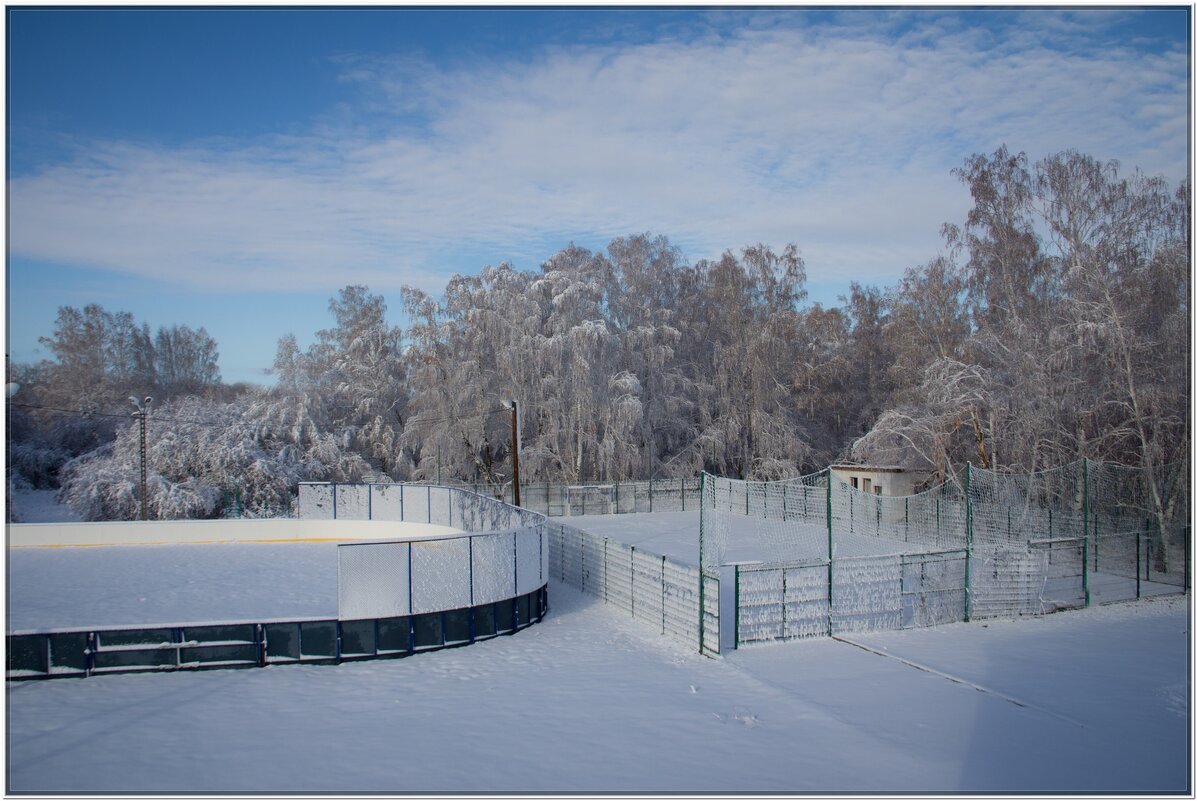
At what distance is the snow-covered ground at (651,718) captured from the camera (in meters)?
7.68

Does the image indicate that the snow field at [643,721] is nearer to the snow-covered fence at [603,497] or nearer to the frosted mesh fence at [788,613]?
the frosted mesh fence at [788,613]

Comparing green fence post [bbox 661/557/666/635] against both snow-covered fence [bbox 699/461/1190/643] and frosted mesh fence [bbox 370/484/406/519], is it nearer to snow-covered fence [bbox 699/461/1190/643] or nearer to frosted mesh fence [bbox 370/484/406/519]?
snow-covered fence [bbox 699/461/1190/643]

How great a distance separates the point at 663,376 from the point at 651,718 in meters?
29.3

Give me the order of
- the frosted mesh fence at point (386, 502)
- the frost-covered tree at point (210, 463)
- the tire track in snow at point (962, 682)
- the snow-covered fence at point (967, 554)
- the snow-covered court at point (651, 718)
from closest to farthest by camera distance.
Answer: the snow-covered court at point (651, 718)
the tire track in snow at point (962, 682)
the snow-covered fence at point (967, 554)
the frosted mesh fence at point (386, 502)
the frost-covered tree at point (210, 463)

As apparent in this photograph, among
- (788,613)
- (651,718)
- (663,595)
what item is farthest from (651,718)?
(663,595)

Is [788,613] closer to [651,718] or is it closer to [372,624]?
[651,718]

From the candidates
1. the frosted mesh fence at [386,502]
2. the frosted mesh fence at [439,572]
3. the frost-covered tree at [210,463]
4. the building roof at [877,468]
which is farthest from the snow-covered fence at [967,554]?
the frost-covered tree at [210,463]

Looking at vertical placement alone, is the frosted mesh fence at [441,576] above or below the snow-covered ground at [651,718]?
above

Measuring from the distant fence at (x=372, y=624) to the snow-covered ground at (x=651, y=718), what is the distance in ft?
0.93

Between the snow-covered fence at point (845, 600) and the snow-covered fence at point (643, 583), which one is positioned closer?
the snow-covered fence at point (643, 583)

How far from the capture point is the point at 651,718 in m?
9.36

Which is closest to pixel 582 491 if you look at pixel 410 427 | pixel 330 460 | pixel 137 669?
pixel 410 427

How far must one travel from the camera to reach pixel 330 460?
37.5 m

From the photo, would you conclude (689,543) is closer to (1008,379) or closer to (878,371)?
(1008,379)
